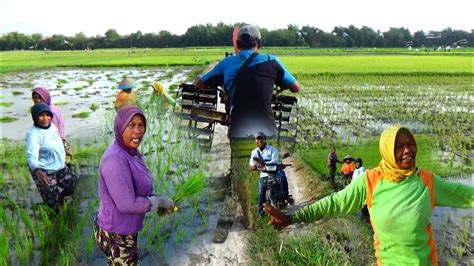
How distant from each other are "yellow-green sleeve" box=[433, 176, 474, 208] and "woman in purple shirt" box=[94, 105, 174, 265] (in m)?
1.21

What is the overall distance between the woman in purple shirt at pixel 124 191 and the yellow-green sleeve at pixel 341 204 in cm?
69

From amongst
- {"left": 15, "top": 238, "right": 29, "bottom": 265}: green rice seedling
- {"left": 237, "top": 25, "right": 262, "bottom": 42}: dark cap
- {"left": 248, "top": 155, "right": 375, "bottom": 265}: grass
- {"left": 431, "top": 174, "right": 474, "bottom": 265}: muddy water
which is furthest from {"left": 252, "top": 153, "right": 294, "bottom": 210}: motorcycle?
{"left": 15, "top": 238, "right": 29, "bottom": 265}: green rice seedling

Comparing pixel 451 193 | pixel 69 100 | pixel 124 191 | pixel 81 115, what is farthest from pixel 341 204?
pixel 69 100

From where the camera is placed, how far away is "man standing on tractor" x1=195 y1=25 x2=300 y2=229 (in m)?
2.66

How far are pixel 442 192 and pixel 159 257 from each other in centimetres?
209

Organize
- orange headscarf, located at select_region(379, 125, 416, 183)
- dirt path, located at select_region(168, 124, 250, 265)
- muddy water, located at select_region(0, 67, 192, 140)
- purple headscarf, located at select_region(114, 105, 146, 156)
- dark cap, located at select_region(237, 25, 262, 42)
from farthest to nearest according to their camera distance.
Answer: muddy water, located at select_region(0, 67, 192, 140), dirt path, located at select_region(168, 124, 250, 265), dark cap, located at select_region(237, 25, 262, 42), purple headscarf, located at select_region(114, 105, 146, 156), orange headscarf, located at select_region(379, 125, 416, 183)

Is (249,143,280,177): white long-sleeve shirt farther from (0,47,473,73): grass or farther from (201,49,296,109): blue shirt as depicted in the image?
(0,47,473,73): grass

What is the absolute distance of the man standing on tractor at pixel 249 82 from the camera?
2656mm

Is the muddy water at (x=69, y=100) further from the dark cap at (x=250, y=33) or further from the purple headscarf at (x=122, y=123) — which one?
the purple headscarf at (x=122, y=123)

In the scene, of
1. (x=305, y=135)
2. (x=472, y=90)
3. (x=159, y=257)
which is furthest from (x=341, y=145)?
(x=472, y=90)

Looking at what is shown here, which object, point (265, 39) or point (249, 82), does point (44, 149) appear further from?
point (265, 39)

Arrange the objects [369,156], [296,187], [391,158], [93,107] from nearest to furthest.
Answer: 1. [391,158]
2. [296,187]
3. [369,156]
4. [93,107]

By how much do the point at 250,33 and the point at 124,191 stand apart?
1.28 meters

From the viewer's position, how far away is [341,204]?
182cm
